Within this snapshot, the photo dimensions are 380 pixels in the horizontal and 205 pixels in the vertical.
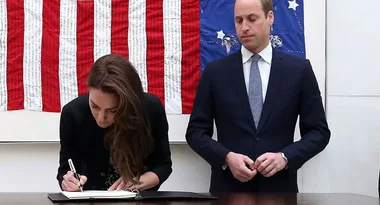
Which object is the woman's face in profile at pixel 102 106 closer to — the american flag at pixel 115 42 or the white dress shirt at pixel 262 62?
the white dress shirt at pixel 262 62

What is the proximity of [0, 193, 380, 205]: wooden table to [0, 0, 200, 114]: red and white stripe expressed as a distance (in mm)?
1102

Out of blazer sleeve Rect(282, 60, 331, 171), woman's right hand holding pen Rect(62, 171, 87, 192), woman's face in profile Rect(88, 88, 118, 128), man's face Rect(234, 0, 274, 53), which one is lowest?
woman's right hand holding pen Rect(62, 171, 87, 192)

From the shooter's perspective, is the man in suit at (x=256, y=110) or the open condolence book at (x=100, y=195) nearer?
the open condolence book at (x=100, y=195)

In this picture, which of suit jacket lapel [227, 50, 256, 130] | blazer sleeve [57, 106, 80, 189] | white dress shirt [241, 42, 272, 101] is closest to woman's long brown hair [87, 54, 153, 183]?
blazer sleeve [57, 106, 80, 189]

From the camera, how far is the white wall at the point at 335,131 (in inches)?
130

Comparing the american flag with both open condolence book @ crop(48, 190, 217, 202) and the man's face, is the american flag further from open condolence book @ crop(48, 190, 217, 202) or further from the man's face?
open condolence book @ crop(48, 190, 217, 202)

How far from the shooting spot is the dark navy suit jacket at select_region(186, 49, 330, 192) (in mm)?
2805

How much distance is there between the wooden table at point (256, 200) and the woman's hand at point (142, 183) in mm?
296

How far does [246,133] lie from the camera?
284 cm

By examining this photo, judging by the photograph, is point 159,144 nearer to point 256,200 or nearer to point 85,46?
point 256,200

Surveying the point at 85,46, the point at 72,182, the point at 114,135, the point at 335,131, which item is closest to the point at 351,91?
the point at 335,131

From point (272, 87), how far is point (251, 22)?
289mm

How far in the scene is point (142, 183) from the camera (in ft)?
7.93

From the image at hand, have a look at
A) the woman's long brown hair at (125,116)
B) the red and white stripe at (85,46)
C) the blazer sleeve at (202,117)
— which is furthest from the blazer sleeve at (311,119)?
the woman's long brown hair at (125,116)
